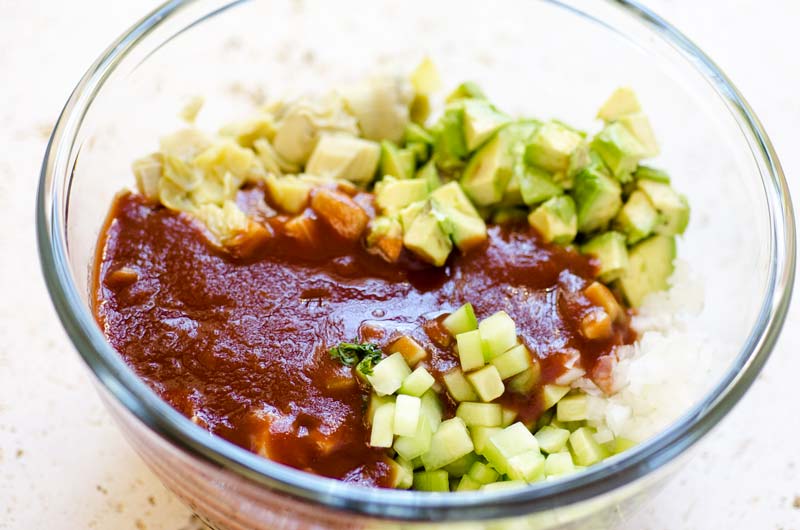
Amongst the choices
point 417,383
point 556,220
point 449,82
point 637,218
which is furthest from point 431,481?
point 449,82

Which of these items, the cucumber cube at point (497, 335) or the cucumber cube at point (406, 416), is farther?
the cucumber cube at point (497, 335)

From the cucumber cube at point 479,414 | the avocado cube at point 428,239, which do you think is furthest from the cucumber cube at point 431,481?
the avocado cube at point 428,239

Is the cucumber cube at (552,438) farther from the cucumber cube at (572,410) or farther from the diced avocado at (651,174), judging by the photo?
the diced avocado at (651,174)

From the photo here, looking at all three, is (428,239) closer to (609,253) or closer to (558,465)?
(609,253)

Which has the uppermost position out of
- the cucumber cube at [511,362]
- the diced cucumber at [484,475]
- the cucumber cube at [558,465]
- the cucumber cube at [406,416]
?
the cucumber cube at [511,362]

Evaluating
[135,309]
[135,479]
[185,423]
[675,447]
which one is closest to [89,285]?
[135,309]

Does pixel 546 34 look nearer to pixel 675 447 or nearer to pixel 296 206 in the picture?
pixel 296 206
